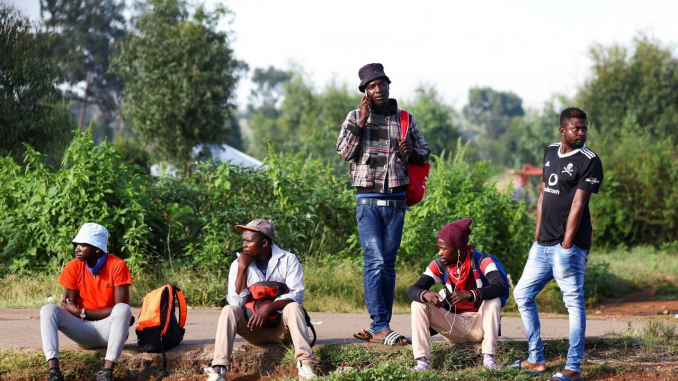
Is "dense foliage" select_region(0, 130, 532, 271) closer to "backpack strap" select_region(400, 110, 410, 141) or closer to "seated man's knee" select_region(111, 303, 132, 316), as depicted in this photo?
"seated man's knee" select_region(111, 303, 132, 316)

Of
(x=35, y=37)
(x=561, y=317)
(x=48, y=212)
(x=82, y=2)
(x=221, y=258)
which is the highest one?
(x=82, y=2)

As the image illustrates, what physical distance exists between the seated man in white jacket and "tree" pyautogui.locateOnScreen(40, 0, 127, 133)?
44389 mm

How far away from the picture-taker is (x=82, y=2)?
49.5 meters

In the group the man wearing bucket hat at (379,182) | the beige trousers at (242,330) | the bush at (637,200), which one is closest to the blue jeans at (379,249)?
the man wearing bucket hat at (379,182)

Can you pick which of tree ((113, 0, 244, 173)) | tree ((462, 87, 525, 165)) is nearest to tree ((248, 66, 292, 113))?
tree ((462, 87, 525, 165))

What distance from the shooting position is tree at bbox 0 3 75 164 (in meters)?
12.9

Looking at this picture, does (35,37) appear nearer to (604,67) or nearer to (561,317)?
(561,317)

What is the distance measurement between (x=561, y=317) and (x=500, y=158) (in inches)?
2511

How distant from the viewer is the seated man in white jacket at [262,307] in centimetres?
506

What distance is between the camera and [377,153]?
5.58m

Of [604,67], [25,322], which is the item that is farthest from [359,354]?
[604,67]

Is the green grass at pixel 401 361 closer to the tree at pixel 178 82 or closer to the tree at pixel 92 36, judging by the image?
the tree at pixel 178 82

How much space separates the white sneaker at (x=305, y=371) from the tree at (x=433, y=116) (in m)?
33.1

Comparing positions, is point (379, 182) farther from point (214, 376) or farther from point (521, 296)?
point (214, 376)
